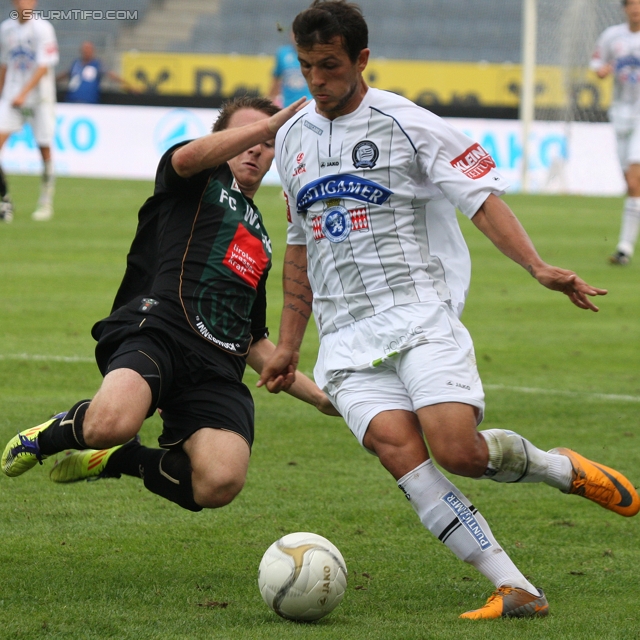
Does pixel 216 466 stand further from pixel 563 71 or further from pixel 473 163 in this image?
pixel 563 71

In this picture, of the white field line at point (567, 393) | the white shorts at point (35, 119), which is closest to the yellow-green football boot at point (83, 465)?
the white field line at point (567, 393)

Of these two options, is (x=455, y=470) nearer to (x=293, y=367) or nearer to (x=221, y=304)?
(x=293, y=367)

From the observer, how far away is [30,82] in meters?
14.5

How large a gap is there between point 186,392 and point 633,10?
32.2 feet

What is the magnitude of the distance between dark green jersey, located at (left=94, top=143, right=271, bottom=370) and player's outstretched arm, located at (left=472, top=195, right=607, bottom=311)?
3.76 feet

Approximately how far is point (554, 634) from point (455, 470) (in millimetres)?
619

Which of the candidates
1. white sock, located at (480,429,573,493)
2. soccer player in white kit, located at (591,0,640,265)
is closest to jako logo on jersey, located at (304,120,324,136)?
white sock, located at (480,429,573,493)

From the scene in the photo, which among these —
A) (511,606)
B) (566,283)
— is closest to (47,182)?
(566,283)

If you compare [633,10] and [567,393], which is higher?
[633,10]

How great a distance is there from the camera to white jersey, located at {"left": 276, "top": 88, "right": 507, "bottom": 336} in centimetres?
392

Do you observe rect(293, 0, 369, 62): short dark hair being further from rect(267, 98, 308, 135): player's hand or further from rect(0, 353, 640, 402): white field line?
rect(0, 353, 640, 402): white field line

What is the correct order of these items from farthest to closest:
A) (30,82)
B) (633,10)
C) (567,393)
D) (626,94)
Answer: (30,82), (626,94), (633,10), (567,393)

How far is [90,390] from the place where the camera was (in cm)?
711

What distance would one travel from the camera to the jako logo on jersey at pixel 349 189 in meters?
3.94
